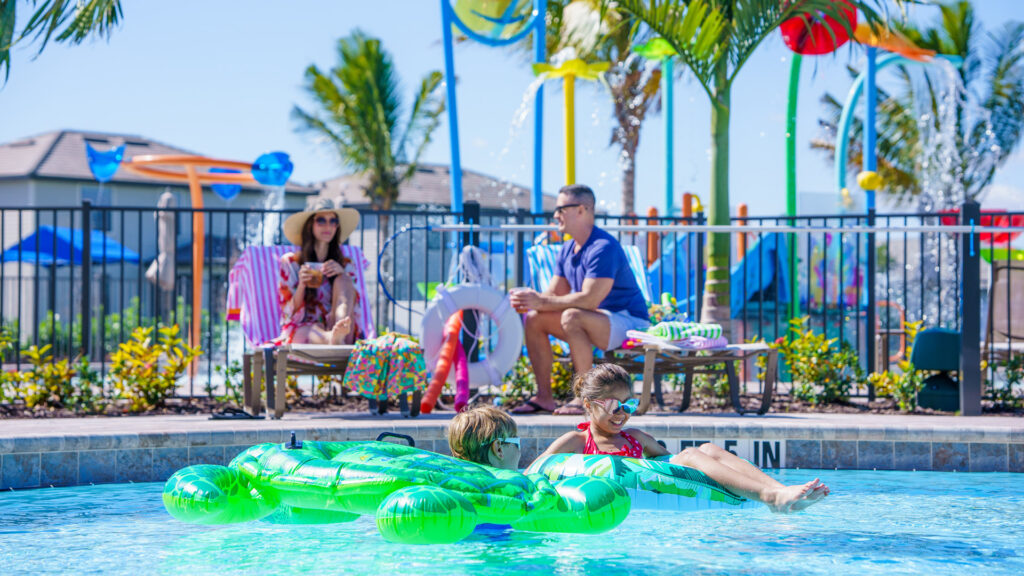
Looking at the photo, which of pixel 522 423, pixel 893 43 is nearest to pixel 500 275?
pixel 893 43

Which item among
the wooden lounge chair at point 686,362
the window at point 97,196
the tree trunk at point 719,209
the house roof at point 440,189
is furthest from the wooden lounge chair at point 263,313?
the house roof at point 440,189

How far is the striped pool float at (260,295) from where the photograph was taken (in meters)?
6.72

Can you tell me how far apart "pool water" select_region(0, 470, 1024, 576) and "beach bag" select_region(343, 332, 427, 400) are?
61.7 inches

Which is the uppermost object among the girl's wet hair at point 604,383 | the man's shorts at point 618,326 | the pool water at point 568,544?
the man's shorts at point 618,326

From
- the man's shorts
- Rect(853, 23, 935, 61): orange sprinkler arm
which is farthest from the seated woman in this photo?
Rect(853, 23, 935, 61): orange sprinkler arm

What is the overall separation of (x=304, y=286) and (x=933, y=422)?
3.74 meters

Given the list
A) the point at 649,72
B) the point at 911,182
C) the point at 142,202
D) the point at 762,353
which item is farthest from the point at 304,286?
the point at 911,182

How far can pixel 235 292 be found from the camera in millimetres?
6816

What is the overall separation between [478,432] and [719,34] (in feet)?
15.7

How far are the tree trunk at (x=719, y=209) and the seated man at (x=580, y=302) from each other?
171 centimetres

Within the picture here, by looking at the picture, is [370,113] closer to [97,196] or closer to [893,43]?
[97,196]

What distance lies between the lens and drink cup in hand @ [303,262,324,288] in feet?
21.5

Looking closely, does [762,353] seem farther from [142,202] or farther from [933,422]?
[142,202]

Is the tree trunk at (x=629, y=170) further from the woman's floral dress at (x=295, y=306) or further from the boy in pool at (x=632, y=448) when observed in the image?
the boy in pool at (x=632, y=448)
